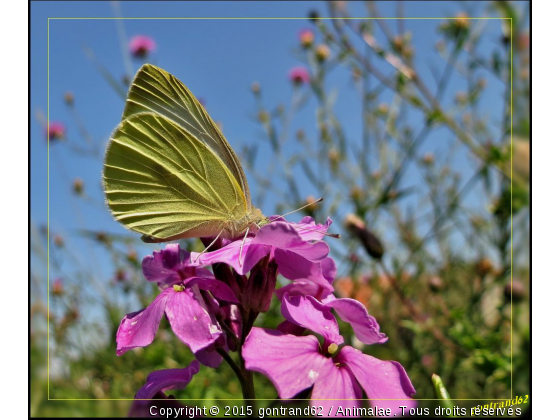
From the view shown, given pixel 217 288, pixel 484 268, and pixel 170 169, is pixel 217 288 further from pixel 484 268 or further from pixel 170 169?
pixel 484 268

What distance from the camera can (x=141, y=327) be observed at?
74cm

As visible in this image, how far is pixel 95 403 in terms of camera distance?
1494 millimetres

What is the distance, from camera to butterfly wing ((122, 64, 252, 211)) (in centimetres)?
112

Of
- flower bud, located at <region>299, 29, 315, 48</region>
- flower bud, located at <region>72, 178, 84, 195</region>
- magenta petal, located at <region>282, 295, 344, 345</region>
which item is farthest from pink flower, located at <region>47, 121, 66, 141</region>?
magenta petal, located at <region>282, 295, 344, 345</region>

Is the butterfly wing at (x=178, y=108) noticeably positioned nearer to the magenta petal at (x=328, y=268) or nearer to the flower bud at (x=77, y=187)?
the magenta petal at (x=328, y=268)

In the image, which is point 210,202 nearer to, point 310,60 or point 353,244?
point 353,244

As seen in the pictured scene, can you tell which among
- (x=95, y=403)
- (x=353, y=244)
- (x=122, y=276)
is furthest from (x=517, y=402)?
(x=122, y=276)

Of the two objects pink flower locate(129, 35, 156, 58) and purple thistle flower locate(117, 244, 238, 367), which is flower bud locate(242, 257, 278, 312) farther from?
pink flower locate(129, 35, 156, 58)

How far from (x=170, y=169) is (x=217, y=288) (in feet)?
1.53

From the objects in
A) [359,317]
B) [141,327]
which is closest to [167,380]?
[141,327]

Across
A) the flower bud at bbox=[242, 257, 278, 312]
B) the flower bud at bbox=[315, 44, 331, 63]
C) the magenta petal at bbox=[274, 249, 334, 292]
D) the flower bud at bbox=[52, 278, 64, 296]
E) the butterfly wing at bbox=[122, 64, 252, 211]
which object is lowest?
the flower bud at bbox=[52, 278, 64, 296]

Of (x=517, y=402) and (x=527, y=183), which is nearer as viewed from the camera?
(x=517, y=402)

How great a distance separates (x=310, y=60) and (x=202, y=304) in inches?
73.4

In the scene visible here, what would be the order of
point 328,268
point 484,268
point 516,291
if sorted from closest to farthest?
1. point 328,268
2. point 516,291
3. point 484,268
